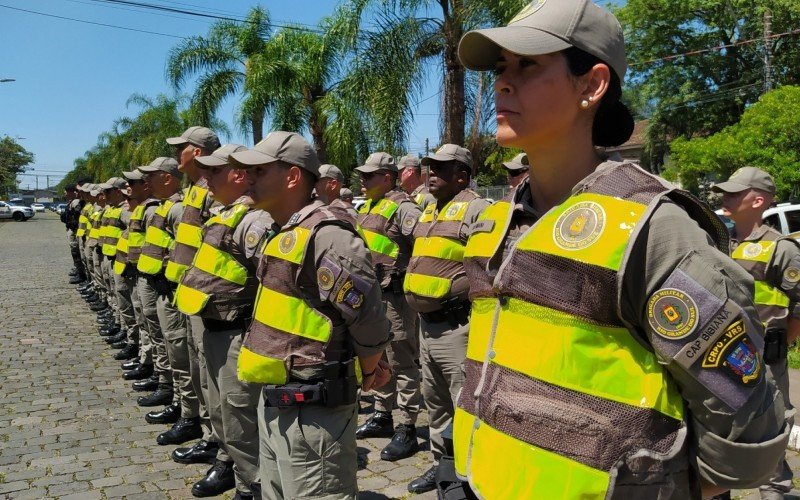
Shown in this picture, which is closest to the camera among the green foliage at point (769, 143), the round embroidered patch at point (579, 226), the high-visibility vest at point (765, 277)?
the round embroidered patch at point (579, 226)

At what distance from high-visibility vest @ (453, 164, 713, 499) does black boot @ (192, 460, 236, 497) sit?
3.53 meters

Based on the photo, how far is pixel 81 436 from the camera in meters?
5.92

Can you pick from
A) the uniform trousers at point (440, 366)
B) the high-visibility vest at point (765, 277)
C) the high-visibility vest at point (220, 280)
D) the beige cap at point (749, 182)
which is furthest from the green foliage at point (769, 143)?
the high-visibility vest at point (220, 280)

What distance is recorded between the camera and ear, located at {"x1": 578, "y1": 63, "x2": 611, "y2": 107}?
165cm

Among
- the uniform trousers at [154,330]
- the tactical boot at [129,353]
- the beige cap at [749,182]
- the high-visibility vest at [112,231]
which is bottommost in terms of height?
the tactical boot at [129,353]

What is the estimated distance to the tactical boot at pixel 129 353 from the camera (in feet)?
29.3

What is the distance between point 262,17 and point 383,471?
17.0 m

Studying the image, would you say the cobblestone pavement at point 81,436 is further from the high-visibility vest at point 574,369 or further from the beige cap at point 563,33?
the beige cap at point 563,33

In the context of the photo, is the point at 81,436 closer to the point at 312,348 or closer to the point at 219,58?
the point at 312,348

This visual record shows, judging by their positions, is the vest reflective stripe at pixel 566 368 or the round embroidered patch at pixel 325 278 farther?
the round embroidered patch at pixel 325 278

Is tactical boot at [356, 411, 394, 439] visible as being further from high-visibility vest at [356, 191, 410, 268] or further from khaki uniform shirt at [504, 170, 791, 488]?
khaki uniform shirt at [504, 170, 791, 488]

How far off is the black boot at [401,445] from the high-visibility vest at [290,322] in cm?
252

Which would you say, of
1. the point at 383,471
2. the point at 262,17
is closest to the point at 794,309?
the point at 383,471

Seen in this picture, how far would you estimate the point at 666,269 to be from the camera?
142cm
